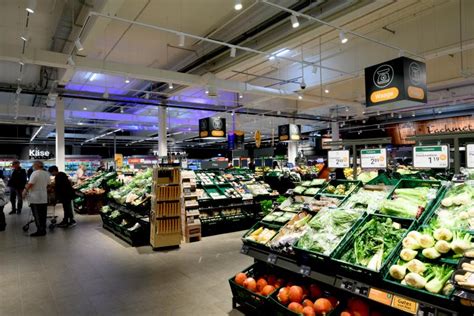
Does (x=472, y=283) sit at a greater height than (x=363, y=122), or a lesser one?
lesser

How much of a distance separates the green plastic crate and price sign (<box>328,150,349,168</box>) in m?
2.91

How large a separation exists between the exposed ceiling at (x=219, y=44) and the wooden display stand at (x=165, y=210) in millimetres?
2647

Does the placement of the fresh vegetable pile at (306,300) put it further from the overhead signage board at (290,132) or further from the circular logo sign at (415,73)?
the overhead signage board at (290,132)

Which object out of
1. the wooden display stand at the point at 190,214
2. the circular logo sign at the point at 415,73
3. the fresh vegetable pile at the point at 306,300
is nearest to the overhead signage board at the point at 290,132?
the circular logo sign at the point at 415,73

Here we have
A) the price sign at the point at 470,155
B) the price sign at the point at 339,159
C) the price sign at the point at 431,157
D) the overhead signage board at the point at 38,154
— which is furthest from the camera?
the overhead signage board at the point at 38,154

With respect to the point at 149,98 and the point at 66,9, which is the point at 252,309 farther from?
the point at 149,98

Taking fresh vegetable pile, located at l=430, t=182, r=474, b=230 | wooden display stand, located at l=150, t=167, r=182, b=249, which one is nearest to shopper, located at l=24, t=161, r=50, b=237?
wooden display stand, located at l=150, t=167, r=182, b=249

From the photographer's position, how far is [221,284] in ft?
14.6

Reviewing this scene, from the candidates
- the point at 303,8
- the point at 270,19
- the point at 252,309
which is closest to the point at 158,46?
the point at 270,19

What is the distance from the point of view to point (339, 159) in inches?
230

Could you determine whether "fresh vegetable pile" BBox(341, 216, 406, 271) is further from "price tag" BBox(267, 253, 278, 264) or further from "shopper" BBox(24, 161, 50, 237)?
"shopper" BBox(24, 161, 50, 237)

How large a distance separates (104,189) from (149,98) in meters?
3.92

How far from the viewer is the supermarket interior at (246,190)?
8.70ft

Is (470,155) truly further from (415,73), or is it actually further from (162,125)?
(162,125)
